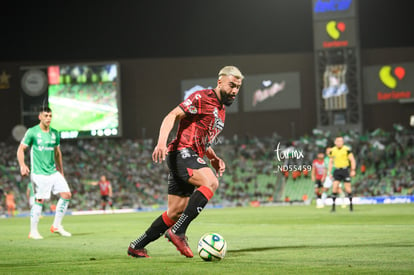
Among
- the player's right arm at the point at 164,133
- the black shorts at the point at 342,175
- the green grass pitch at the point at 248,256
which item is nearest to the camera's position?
the green grass pitch at the point at 248,256

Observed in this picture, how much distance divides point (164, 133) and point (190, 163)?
2.10 feet

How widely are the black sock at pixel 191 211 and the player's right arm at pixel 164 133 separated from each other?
2.52 feet

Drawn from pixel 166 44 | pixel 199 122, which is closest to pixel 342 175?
pixel 199 122

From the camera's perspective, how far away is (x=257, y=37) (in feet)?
149

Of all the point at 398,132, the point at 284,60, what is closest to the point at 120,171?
the point at 284,60

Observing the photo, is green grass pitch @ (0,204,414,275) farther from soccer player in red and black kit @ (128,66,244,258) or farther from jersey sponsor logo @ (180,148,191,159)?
jersey sponsor logo @ (180,148,191,159)

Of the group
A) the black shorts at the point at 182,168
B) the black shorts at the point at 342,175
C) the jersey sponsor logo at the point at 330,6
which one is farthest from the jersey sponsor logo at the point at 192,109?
the jersey sponsor logo at the point at 330,6

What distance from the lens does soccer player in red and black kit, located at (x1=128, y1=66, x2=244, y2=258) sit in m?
8.09

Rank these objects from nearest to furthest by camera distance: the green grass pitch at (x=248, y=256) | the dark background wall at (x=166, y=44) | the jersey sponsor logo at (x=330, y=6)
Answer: the green grass pitch at (x=248, y=256) < the jersey sponsor logo at (x=330, y=6) < the dark background wall at (x=166, y=44)

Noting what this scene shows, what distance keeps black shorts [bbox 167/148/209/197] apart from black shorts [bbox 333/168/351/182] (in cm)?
1504

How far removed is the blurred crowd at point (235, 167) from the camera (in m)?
38.2

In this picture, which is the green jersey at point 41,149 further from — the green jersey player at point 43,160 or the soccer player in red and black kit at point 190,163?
the soccer player in red and black kit at point 190,163

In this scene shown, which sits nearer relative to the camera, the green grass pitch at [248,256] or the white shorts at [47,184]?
the green grass pitch at [248,256]

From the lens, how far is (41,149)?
13.3 meters
